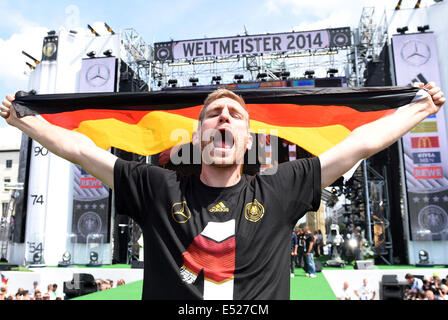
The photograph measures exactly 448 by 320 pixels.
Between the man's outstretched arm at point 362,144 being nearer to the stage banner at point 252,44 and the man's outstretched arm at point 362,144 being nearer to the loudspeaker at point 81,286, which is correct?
the loudspeaker at point 81,286

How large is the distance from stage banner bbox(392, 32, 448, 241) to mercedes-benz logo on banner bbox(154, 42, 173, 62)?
38.8ft

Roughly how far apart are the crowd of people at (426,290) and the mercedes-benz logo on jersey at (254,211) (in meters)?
5.37

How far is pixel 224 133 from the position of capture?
1815mm

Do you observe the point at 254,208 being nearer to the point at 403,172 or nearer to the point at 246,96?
the point at 246,96

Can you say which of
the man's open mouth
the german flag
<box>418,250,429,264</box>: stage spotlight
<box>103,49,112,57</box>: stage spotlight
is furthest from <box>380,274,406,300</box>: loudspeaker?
<box>103,49,112,57</box>: stage spotlight

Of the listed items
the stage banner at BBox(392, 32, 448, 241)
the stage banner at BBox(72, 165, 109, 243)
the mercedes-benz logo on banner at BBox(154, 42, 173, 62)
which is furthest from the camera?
the mercedes-benz logo on banner at BBox(154, 42, 173, 62)

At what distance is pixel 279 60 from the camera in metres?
20.1

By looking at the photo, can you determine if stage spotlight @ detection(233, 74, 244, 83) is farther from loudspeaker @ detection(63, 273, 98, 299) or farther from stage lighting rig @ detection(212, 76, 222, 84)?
loudspeaker @ detection(63, 273, 98, 299)

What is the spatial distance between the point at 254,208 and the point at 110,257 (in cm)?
1721

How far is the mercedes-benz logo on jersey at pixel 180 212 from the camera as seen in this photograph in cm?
165

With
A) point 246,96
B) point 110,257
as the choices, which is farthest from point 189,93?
point 110,257

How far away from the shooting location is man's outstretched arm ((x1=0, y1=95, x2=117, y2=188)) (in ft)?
5.98

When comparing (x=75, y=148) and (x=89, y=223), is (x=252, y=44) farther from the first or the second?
(x=75, y=148)
